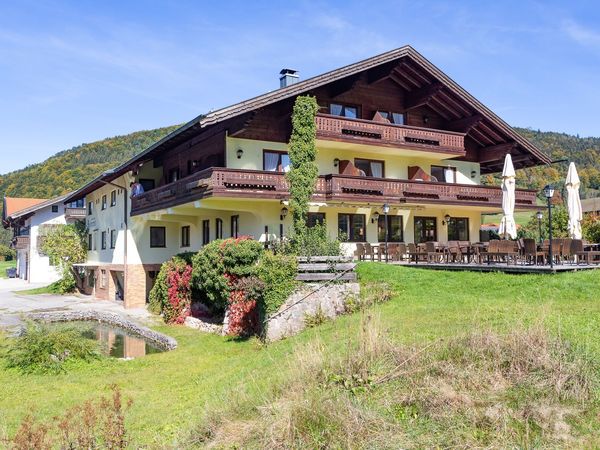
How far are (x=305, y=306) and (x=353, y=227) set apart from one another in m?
9.99

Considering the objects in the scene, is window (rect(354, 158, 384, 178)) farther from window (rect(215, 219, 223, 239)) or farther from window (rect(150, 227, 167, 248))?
window (rect(150, 227, 167, 248))

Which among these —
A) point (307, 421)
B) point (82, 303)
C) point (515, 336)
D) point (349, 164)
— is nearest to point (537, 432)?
point (515, 336)

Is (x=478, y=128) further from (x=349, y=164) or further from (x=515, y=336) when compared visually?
(x=515, y=336)

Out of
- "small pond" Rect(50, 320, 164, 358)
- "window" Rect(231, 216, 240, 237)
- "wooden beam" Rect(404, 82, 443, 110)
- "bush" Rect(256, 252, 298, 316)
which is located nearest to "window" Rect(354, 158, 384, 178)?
"wooden beam" Rect(404, 82, 443, 110)

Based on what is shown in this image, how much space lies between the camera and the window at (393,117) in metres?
25.8

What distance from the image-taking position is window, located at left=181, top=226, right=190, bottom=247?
1105 inches

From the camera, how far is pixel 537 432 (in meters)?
6.05

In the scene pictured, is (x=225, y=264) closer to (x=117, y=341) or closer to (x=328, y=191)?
(x=117, y=341)

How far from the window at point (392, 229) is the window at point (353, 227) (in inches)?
34.4

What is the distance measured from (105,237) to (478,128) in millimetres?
22664

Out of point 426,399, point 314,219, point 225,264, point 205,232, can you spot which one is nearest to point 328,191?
point 314,219

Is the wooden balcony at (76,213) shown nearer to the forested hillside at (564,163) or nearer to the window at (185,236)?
the window at (185,236)

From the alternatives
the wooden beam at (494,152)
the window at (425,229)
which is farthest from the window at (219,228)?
the wooden beam at (494,152)

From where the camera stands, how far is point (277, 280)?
49.6 ft
